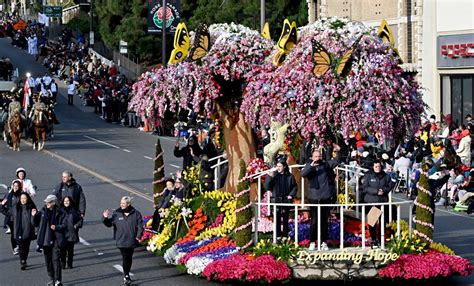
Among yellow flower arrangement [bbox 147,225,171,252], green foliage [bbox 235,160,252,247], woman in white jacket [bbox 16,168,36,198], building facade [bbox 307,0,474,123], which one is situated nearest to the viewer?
green foliage [bbox 235,160,252,247]

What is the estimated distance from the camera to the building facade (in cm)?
4444

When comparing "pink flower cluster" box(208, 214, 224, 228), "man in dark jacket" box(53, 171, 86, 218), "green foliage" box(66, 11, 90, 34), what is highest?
"green foliage" box(66, 11, 90, 34)

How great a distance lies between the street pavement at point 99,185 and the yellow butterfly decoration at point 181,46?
371cm

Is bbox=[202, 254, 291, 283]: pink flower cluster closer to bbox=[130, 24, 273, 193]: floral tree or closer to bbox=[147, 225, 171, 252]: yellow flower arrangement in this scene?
bbox=[147, 225, 171, 252]: yellow flower arrangement

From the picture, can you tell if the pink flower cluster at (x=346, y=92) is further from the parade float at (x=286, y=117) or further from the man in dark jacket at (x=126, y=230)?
the man in dark jacket at (x=126, y=230)

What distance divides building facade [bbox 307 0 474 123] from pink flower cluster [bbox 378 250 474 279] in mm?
23385

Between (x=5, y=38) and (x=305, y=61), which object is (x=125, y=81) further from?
(x=305, y=61)

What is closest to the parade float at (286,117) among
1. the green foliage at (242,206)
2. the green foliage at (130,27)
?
the green foliage at (242,206)

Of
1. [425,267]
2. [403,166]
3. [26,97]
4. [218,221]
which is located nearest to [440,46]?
[403,166]

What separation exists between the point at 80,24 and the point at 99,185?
52651mm

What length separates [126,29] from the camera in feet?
221

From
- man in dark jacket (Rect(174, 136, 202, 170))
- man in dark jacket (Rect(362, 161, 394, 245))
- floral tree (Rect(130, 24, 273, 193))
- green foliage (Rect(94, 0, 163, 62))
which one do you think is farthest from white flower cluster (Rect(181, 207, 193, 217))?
green foliage (Rect(94, 0, 163, 62))

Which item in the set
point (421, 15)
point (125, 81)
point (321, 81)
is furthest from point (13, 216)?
point (125, 81)

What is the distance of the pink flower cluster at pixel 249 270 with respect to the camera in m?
19.5
